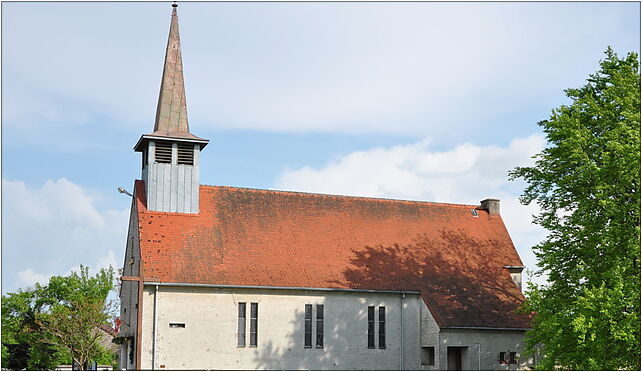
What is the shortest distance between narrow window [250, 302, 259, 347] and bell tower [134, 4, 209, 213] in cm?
563

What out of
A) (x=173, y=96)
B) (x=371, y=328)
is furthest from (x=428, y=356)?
(x=173, y=96)

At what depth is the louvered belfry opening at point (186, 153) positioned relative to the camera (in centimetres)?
3631

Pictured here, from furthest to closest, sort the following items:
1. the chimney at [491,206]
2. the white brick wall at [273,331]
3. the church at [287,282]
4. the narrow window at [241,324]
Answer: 1. the chimney at [491,206]
2. the narrow window at [241,324]
3. the church at [287,282]
4. the white brick wall at [273,331]

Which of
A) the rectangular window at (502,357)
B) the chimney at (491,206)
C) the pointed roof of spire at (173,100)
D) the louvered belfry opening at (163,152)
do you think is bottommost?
the rectangular window at (502,357)

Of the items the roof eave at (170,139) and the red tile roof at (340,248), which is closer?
the red tile roof at (340,248)

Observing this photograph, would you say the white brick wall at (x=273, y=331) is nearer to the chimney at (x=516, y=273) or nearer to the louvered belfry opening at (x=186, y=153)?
the chimney at (x=516, y=273)

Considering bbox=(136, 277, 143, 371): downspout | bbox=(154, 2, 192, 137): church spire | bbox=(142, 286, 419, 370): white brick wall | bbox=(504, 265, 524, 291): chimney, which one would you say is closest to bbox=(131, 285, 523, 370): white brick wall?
bbox=(142, 286, 419, 370): white brick wall

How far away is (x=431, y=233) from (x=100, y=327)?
22.7 meters

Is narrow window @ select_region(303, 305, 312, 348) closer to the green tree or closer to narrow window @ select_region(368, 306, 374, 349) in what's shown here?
narrow window @ select_region(368, 306, 374, 349)

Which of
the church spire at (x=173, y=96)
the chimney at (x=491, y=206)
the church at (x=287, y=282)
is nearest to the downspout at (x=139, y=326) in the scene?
the church at (x=287, y=282)

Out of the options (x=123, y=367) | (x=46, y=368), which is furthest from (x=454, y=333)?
(x=46, y=368)

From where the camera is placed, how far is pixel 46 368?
5288cm

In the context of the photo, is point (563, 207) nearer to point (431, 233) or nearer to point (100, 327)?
point (431, 233)

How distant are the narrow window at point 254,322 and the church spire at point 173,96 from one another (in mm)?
8960
